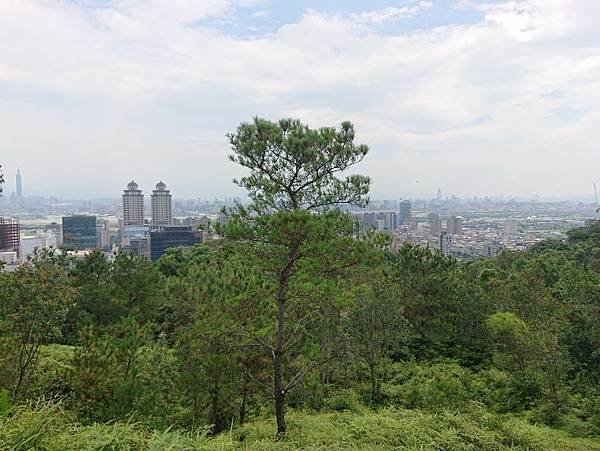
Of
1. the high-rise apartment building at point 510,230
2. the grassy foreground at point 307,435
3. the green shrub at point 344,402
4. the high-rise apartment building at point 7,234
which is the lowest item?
the green shrub at point 344,402

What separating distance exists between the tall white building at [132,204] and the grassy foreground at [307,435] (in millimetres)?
114473

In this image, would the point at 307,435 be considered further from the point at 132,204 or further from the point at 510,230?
the point at 132,204

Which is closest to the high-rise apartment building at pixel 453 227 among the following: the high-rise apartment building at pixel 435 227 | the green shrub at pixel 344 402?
the high-rise apartment building at pixel 435 227

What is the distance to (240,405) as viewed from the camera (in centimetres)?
913

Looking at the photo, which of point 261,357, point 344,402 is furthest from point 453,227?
point 261,357

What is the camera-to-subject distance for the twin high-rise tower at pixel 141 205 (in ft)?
366

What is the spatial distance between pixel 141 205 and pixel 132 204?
3497 mm

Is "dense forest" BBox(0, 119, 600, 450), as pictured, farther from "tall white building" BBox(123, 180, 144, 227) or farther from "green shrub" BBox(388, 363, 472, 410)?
Answer: "tall white building" BBox(123, 180, 144, 227)

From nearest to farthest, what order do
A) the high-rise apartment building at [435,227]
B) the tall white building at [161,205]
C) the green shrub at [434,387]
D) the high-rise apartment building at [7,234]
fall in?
the green shrub at [434,387]
the high-rise apartment building at [7,234]
the high-rise apartment building at [435,227]
the tall white building at [161,205]

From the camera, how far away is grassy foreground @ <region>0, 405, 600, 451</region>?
3.47 metres

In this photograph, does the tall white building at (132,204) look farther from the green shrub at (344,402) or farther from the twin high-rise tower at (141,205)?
the green shrub at (344,402)

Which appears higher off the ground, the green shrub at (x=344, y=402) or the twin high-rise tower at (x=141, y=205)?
the twin high-rise tower at (x=141, y=205)

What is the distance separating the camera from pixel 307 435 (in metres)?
7.02

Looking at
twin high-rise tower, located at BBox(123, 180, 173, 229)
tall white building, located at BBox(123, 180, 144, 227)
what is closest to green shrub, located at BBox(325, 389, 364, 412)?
twin high-rise tower, located at BBox(123, 180, 173, 229)
